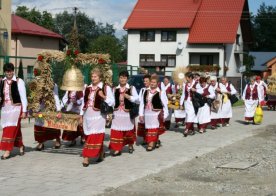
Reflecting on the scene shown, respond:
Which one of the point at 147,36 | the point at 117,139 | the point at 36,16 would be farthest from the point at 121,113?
the point at 36,16

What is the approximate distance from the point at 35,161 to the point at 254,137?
7.42 m

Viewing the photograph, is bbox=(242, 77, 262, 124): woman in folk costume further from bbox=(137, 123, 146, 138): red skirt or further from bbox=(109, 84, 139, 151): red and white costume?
A: bbox=(109, 84, 139, 151): red and white costume

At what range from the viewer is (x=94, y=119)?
10.4 meters

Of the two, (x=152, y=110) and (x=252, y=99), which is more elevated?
(x=252, y=99)

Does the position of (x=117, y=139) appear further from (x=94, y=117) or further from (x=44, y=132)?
(x=44, y=132)

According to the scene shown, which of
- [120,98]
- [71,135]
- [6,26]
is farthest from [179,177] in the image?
[6,26]

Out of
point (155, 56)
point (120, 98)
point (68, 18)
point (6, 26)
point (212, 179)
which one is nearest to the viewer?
point (212, 179)

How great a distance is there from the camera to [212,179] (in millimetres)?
9359

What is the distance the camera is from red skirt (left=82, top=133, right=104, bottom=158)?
33.5ft

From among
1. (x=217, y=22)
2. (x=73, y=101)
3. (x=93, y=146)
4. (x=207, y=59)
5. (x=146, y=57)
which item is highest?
(x=217, y=22)

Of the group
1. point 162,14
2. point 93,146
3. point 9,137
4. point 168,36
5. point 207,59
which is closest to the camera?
point 93,146

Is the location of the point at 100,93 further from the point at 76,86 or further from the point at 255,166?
the point at 255,166

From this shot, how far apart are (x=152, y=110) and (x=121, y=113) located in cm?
125

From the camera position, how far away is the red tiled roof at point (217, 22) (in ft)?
172
